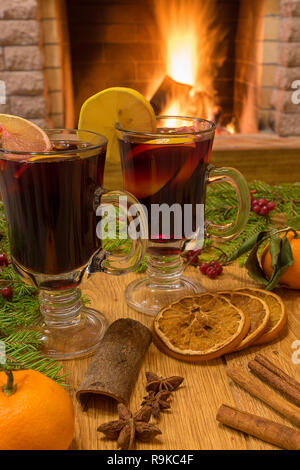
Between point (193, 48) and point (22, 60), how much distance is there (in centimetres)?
110

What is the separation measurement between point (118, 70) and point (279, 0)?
1.01 meters

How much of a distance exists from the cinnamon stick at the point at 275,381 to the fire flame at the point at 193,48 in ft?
8.22

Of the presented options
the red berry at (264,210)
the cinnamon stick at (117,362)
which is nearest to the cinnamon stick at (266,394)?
the cinnamon stick at (117,362)

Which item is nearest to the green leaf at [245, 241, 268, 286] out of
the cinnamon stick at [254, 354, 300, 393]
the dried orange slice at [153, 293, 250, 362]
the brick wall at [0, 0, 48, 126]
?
the dried orange slice at [153, 293, 250, 362]

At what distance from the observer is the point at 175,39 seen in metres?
3.05

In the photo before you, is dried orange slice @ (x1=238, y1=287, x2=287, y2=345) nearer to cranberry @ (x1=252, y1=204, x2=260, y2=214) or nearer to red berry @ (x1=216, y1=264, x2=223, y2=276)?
red berry @ (x1=216, y1=264, x2=223, y2=276)

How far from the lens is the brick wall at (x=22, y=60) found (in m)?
2.42

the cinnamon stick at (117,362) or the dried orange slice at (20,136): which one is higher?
the dried orange slice at (20,136)

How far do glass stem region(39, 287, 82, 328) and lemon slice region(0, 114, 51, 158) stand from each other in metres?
0.25

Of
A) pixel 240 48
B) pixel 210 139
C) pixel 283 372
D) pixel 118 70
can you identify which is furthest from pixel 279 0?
pixel 283 372

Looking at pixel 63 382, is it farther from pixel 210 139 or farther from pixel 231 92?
pixel 231 92

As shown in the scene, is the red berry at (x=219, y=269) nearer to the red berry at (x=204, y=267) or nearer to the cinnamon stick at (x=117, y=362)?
the red berry at (x=204, y=267)

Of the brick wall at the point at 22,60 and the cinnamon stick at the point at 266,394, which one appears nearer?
the cinnamon stick at the point at 266,394

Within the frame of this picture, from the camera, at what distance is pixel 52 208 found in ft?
2.66
